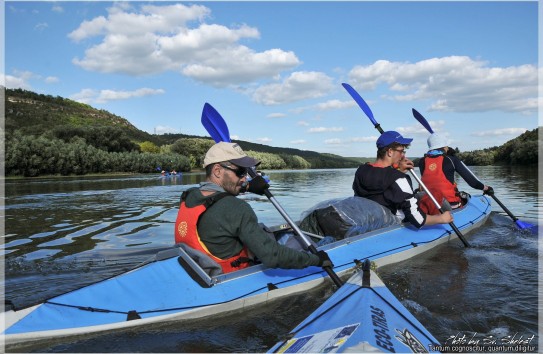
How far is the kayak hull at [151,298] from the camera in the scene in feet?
11.4

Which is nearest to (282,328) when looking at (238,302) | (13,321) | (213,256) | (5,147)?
(238,302)

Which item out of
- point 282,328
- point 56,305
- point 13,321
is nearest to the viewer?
point 13,321

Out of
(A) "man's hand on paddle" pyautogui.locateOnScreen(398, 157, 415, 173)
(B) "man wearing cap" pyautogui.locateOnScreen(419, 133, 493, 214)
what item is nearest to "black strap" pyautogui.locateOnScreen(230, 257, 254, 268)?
(A) "man's hand on paddle" pyautogui.locateOnScreen(398, 157, 415, 173)

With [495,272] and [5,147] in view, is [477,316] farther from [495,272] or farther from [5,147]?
[5,147]

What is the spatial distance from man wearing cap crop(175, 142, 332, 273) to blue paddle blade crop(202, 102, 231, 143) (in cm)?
209

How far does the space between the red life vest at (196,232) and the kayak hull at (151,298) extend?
0.45 feet

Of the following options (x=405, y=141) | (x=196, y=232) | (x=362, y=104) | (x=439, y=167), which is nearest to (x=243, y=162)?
(x=196, y=232)

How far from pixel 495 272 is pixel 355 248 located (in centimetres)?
233

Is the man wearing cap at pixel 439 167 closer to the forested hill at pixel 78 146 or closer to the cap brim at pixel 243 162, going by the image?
the cap brim at pixel 243 162

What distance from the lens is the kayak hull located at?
3.48 m

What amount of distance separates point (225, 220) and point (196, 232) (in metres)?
0.40

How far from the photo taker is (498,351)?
367cm

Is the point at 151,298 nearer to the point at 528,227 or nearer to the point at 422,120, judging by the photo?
the point at 528,227

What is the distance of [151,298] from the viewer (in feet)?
12.9
